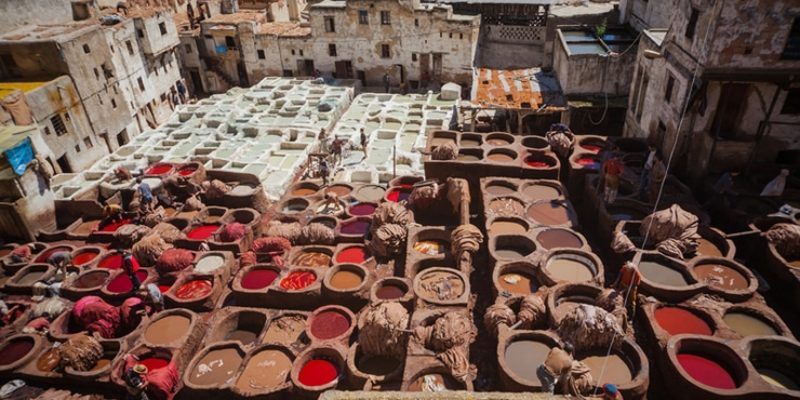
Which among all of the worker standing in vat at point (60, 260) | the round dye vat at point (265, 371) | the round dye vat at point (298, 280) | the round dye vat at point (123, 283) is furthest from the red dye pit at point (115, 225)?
the round dye vat at point (265, 371)

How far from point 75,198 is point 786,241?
2778 centimetres

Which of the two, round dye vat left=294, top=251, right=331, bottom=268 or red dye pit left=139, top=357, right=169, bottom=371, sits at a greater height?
round dye vat left=294, top=251, right=331, bottom=268

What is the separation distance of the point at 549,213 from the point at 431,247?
4322 millimetres

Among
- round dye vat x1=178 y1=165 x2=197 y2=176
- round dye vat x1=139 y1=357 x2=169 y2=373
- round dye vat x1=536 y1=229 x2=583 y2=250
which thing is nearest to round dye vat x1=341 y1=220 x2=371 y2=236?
round dye vat x1=536 y1=229 x2=583 y2=250

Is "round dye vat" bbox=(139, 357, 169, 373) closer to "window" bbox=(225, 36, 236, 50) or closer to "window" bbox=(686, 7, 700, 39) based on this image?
"window" bbox=(686, 7, 700, 39)

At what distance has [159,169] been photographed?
2478 centimetres

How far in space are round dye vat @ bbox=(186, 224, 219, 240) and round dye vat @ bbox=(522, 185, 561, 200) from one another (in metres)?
12.9

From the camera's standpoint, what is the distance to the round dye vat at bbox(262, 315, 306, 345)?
15133mm

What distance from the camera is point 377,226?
18.2 meters

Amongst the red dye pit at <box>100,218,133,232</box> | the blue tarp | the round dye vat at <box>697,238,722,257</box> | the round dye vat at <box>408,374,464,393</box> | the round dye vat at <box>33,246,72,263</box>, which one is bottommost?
the round dye vat at <box>33,246,72,263</box>

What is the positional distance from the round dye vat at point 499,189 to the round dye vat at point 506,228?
5.63 ft

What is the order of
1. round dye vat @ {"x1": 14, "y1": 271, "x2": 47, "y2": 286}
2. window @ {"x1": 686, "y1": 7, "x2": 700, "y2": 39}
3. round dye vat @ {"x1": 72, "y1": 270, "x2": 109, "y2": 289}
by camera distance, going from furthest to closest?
round dye vat @ {"x1": 14, "y1": 271, "x2": 47, "y2": 286}, round dye vat @ {"x1": 72, "y1": 270, "x2": 109, "y2": 289}, window @ {"x1": 686, "y1": 7, "x2": 700, "y2": 39}

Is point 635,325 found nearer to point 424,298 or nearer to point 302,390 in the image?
point 424,298

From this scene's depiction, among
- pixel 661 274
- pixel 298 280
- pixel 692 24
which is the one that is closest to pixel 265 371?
pixel 298 280
